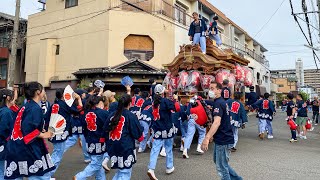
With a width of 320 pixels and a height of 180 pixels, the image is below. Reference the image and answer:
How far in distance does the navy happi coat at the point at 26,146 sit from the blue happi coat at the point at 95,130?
115 cm

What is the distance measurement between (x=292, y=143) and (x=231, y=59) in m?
3.75

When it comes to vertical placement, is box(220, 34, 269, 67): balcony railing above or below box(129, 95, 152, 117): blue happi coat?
above

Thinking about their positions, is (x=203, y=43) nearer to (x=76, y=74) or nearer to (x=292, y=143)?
(x=292, y=143)

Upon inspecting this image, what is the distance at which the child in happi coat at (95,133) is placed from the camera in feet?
14.8

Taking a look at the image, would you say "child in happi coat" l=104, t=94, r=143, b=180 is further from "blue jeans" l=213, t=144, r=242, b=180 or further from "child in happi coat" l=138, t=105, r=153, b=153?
"child in happi coat" l=138, t=105, r=153, b=153

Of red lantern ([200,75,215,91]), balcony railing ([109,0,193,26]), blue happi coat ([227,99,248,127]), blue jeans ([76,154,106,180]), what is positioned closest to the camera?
blue jeans ([76,154,106,180])

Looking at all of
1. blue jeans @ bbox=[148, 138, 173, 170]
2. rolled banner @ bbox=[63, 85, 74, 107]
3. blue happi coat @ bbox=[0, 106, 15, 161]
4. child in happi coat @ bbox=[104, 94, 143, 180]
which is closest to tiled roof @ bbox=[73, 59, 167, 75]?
blue jeans @ bbox=[148, 138, 173, 170]

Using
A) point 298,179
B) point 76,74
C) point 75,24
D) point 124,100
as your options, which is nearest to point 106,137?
point 124,100

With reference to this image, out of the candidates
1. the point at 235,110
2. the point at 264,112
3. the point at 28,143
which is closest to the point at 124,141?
the point at 28,143

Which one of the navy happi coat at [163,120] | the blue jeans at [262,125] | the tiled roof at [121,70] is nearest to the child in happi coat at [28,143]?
the navy happi coat at [163,120]

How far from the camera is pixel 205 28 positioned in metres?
9.79

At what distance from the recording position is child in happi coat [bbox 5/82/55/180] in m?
3.32

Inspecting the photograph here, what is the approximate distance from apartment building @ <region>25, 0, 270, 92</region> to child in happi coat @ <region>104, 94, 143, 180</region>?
1205cm

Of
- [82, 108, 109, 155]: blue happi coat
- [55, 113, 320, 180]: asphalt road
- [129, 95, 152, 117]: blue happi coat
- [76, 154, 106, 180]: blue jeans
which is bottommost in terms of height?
[55, 113, 320, 180]: asphalt road
